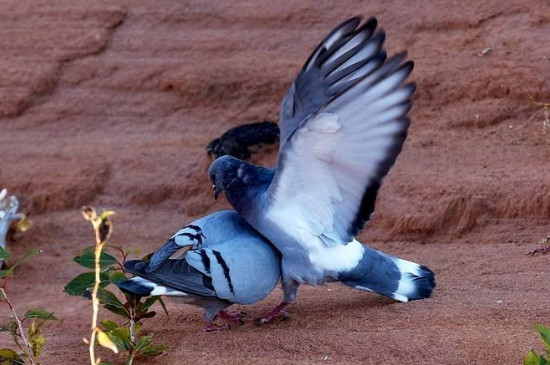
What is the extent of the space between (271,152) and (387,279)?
2665 mm

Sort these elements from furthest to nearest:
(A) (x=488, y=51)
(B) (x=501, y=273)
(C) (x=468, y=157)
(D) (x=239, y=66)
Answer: (D) (x=239, y=66), (A) (x=488, y=51), (C) (x=468, y=157), (B) (x=501, y=273)

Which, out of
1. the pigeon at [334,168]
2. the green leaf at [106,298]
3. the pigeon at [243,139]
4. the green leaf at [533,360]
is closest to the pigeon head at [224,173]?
the pigeon at [334,168]

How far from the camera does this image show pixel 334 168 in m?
3.55

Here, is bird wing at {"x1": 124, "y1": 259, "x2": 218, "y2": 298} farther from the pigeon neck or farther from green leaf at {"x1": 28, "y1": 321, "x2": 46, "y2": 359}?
green leaf at {"x1": 28, "y1": 321, "x2": 46, "y2": 359}

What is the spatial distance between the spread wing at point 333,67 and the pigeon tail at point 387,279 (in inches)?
26.9

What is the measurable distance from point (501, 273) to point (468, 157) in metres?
1.72

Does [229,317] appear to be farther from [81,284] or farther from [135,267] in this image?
[81,284]

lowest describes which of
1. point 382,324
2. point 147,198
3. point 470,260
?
point 147,198

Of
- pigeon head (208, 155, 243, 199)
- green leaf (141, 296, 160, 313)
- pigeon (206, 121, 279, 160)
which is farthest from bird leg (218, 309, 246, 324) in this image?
pigeon (206, 121, 279, 160)

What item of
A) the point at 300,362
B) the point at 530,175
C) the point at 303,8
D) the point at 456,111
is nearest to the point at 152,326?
the point at 300,362

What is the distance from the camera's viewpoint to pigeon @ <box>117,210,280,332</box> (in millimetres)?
3582

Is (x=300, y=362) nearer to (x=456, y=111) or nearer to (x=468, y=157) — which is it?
(x=468, y=157)

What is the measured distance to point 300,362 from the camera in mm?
3262

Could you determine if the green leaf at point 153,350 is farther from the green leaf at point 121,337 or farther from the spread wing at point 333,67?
the spread wing at point 333,67
